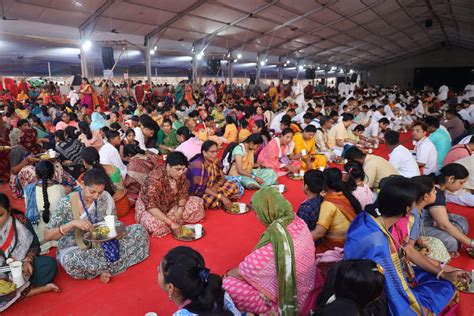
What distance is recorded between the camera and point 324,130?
20.0 feet

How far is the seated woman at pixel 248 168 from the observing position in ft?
14.2

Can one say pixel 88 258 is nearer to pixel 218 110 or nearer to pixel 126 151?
pixel 126 151

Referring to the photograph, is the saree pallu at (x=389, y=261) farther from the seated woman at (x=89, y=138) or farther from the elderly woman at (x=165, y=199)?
the seated woman at (x=89, y=138)

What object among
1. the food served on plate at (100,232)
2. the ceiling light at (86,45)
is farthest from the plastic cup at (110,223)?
the ceiling light at (86,45)

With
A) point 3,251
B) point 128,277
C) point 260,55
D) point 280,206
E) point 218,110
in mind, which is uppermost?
point 260,55

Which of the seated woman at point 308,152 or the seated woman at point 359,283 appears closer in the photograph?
the seated woman at point 359,283

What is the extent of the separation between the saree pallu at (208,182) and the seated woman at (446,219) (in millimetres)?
2108

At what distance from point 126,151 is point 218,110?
4.41 meters

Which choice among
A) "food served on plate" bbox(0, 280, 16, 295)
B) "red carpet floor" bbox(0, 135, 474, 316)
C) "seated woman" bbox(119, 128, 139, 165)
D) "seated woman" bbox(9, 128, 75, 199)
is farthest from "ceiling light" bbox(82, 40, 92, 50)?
"food served on plate" bbox(0, 280, 16, 295)

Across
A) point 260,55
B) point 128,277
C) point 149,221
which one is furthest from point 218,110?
point 260,55

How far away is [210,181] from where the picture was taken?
386 centimetres

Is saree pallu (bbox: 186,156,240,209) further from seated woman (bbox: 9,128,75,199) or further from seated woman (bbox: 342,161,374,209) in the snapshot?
seated woman (bbox: 9,128,75,199)

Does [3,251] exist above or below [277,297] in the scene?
above

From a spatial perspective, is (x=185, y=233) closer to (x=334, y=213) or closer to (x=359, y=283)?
(x=334, y=213)
